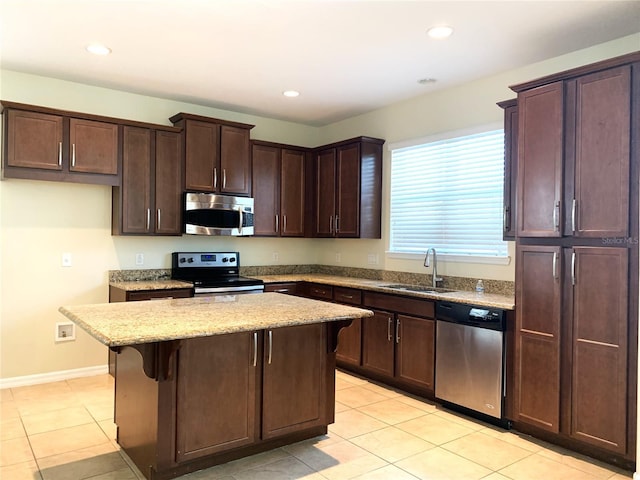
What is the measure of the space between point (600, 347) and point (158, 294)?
3.36 meters

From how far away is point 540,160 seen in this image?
305 centimetres

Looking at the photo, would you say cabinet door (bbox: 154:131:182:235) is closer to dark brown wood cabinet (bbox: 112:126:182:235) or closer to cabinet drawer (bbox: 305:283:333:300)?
dark brown wood cabinet (bbox: 112:126:182:235)

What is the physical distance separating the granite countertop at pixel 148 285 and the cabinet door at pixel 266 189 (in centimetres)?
108

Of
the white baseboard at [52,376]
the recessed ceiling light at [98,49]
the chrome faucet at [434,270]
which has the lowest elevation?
the white baseboard at [52,376]

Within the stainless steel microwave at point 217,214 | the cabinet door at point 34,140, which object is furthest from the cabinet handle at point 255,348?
the cabinet door at point 34,140

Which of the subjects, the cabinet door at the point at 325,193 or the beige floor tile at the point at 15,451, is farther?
the cabinet door at the point at 325,193

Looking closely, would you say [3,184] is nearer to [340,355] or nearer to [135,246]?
[135,246]

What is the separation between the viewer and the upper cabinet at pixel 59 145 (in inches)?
150


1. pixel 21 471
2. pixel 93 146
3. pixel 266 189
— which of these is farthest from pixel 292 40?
pixel 21 471

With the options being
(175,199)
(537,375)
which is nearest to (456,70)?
(537,375)

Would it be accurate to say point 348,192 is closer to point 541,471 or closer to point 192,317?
point 192,317

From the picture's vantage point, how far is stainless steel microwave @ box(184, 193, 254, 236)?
15.1 ft

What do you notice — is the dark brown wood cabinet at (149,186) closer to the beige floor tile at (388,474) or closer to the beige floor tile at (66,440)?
the beige floor tile at (66,440)

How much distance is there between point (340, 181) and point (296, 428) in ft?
9.46
